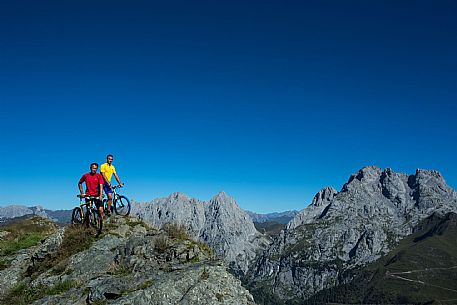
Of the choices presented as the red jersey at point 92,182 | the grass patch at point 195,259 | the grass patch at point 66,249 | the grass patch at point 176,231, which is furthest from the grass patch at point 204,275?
the red jersey at point 92,182

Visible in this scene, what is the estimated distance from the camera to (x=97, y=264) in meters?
22.7

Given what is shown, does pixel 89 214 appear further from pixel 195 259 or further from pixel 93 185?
pixel 195 259

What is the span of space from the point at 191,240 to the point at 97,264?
5950 mm

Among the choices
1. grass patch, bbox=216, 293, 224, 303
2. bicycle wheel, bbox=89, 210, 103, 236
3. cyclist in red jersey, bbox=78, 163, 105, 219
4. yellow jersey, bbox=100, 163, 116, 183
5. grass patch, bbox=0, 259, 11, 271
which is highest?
yellow jersey, bbox=100, 163, 116, 183

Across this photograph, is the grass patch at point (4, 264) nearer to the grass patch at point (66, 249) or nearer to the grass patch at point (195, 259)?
the grass patch at point (66, 249)

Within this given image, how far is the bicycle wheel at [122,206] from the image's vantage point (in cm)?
3089

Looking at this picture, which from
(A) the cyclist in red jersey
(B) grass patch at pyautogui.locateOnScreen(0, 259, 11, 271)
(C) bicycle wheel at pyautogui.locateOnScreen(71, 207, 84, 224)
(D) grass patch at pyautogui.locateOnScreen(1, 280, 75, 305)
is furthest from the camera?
(C) bicycle wheel at pyautogui.locateOnScreen(71, 207, 84, 224)

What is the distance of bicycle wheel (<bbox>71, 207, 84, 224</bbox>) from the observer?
93.9 ft

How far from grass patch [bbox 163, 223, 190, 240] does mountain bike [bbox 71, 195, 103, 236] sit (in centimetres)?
553

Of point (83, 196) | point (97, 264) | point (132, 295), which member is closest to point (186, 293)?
point (132, 295)

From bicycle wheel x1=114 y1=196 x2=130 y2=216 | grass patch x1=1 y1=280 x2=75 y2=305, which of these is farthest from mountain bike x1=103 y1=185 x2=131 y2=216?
grass patch x1=1 y1=280 x2=75 y2=305

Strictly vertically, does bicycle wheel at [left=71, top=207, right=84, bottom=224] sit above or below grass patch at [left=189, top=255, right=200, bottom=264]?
above

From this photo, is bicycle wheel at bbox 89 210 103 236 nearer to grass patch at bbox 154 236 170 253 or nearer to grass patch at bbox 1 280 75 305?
grass patch at bbox 1 280 75 305

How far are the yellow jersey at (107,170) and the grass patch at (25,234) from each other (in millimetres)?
10409
